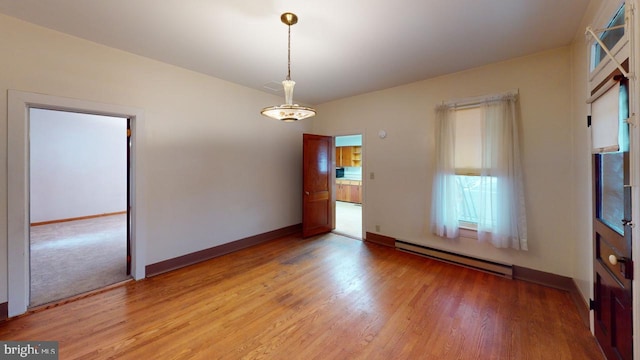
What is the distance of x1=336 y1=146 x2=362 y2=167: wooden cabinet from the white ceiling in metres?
5.80

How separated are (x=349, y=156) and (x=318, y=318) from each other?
24.3 ft

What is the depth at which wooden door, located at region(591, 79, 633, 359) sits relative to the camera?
4.47 ft

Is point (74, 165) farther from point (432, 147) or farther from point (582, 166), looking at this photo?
point (582, 166)

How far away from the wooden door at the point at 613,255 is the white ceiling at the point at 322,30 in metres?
1.31

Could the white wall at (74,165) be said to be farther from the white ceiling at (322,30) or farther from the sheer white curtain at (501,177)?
the sheer white curtain at (501,177)

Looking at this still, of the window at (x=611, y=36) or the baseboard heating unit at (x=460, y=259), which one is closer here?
the window at (x=611, y=36)

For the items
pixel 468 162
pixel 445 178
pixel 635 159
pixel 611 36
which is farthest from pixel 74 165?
pixel 611 36

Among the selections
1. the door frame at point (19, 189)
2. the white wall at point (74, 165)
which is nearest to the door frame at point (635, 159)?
the door frame at point (19, 189)

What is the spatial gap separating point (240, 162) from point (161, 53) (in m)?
1.77

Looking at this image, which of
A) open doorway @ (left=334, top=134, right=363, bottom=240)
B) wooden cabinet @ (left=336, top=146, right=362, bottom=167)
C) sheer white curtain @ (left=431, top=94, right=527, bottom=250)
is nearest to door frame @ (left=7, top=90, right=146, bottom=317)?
sheer white curtain @ (left=431, top=94, right=527, bottom=250)

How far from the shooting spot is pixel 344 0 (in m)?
1.87

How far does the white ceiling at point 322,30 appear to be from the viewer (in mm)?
1945

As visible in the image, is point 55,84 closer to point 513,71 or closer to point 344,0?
point 344,0

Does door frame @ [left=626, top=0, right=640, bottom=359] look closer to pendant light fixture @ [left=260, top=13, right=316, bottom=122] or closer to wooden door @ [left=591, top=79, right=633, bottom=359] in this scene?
wooden door @ [left=591, top=79, right=633, bottom=359]
